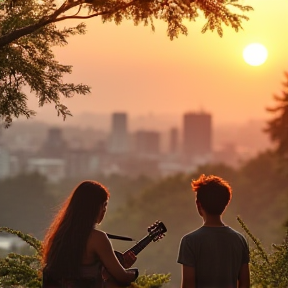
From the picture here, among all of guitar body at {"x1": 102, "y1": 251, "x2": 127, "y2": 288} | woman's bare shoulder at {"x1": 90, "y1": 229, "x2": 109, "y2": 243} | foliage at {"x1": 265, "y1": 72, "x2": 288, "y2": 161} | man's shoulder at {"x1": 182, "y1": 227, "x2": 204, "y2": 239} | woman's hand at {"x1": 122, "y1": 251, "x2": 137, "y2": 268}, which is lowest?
guitar body at {"x1": 102, "y1": 251, "x2": 127, "y2": 288}

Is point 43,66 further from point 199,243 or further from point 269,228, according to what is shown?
point 269,228

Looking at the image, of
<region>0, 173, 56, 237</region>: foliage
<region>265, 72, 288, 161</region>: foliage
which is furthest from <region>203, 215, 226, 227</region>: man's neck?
<region>0, 173, 56, 237</region>: foliage

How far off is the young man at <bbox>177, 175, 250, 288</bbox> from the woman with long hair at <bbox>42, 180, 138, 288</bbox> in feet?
1.16

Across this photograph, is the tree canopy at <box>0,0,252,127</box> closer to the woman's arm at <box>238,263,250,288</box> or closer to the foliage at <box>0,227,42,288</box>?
the foliage at <box>0,227,42,288</box>

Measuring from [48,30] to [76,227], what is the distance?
5197 mm

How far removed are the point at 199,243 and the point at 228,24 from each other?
3.87 meters

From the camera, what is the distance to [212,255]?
16.6 feet

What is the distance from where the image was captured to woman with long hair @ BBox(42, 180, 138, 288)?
503cm

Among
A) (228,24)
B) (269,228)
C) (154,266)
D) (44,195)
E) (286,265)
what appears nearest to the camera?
(286,265)

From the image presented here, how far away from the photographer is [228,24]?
→ 8.52 meters

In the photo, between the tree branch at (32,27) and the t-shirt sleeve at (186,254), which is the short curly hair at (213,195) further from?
the tree branch at (32,27)

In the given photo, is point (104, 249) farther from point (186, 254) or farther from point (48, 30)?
point (48, 30)

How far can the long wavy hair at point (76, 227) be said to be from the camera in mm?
5023

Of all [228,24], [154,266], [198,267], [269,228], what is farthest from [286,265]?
[154,266]
